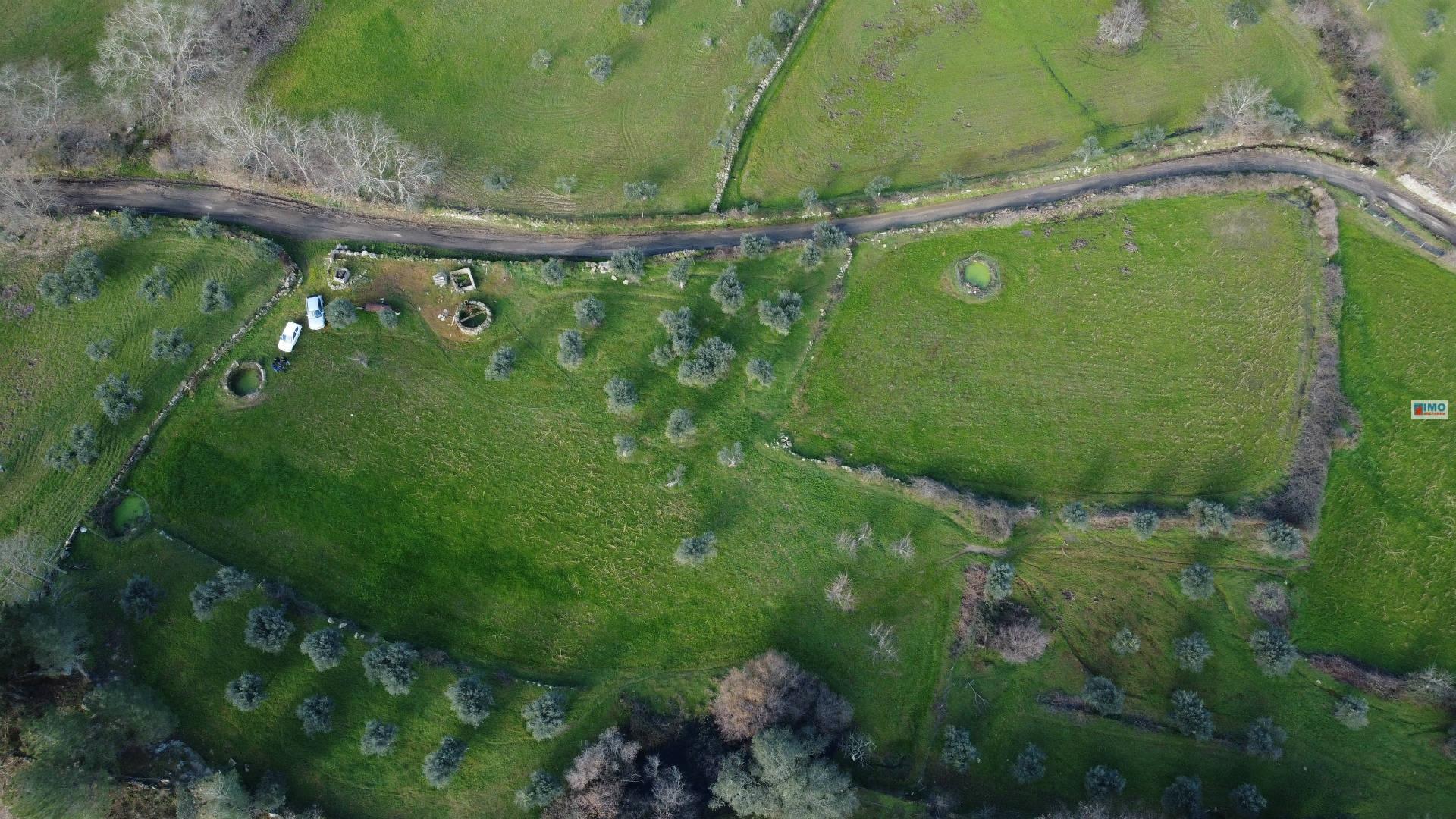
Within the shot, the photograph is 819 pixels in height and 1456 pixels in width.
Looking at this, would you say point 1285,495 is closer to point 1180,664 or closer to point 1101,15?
point 1180,664

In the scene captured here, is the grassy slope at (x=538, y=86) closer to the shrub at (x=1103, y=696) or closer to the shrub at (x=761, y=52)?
the shrub at (x=761, y=52)

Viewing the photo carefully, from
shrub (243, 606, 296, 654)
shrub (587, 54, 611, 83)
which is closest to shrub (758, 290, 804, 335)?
shrub (587, 54, 611, 83)

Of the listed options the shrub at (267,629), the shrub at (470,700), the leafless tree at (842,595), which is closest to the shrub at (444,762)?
the shrub at (470,700)

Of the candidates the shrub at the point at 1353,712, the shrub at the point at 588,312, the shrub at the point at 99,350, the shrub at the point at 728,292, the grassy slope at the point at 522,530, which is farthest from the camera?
the shrub at the point at 728,292

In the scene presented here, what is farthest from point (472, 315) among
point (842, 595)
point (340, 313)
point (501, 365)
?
point (842, 595)

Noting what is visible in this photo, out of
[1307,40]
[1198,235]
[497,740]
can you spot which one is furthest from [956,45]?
[497,740]

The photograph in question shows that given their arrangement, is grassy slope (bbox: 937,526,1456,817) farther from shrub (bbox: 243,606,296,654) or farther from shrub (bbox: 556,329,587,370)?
shrub (bbox: 243,606,296,654)

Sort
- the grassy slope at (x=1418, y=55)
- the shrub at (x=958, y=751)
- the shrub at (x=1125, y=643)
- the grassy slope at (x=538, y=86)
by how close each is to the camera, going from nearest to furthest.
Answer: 1. the shrub at (x=958, y=751)
2. the shrub at (x=1125, y=643)
3. the grassy slope at (x=538, y=86)
4. the grassy slope at (x=1418, y=55)
